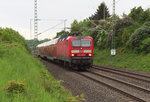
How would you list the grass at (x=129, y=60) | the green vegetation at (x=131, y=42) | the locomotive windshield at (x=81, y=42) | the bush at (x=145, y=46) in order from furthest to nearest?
1. the bush at (x=145, y=46)
2. the green vegetation at (x=131, y=42)
3. the grass at (x=129, y=60)
4. the locomotive windshield at (x=81, y=42)

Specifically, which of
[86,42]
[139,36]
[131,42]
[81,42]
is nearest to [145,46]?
[139,36]

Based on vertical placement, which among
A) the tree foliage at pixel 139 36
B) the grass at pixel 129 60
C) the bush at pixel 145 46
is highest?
the tree foliage at pixel 139 36

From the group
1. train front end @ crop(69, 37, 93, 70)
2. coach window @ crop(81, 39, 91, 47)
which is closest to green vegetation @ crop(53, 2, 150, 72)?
train front end @ crop(69, 37, 93, 70)

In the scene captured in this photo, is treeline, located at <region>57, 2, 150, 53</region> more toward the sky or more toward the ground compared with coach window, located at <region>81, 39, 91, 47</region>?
more toward the sky

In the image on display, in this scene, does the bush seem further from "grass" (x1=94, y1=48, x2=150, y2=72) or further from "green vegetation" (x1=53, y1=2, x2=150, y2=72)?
"grass" (x1=94, y1=48, x2=150, y2=72)

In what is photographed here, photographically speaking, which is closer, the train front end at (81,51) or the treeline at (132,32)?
the train front end at (81,51)

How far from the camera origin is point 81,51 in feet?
52.6

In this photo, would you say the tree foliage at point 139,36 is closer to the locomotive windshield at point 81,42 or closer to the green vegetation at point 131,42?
the green vegetation at point 131,42

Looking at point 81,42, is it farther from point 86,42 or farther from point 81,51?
point 81,51

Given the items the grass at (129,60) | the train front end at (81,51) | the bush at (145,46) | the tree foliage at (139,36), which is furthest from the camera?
the tree foliage at (139,36)

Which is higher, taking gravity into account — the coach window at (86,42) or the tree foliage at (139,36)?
the tree foliage at (139,36)

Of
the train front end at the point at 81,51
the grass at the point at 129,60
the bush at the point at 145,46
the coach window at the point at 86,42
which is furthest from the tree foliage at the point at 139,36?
the train front end at the point at 81,51

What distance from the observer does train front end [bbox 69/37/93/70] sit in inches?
622

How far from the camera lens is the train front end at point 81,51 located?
15804 millimetres
